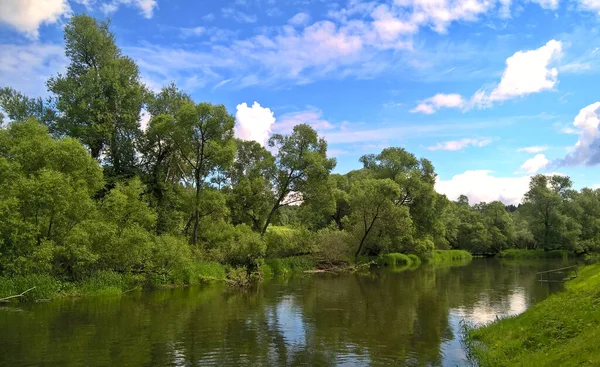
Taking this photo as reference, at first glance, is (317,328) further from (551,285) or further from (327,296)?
(551,285)

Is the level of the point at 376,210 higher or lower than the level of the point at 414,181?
lower

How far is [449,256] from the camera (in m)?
84.0

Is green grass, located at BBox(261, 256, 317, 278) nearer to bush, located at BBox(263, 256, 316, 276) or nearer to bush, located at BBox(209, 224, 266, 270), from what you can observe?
bush, located at BBox(263, 256, 316, 276)

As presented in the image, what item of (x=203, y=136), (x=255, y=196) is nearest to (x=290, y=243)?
(x=255, y=196)

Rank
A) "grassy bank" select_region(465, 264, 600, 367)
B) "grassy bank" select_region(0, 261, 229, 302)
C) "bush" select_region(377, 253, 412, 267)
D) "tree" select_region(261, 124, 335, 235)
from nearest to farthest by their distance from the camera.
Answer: "grassy bank" select_region(465, 264, 600, 367), "grassy bank" select_region(0, 261, 229, 302), "tree" select_region(261, 124, 335, 235), "bush" select_region(377, 253, 412, 267)

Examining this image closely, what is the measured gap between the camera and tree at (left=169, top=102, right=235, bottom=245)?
4281cm

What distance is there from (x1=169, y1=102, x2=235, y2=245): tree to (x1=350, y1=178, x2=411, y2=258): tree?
23289mm

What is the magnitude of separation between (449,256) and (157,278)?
64.7 m

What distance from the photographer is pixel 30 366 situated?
13.0 metres

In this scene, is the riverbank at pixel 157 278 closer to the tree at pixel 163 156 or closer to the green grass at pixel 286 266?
the green grass at pixel 286 266

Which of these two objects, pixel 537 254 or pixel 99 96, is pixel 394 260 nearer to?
pixel 537 254

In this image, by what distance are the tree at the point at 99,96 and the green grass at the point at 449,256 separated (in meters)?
54.6

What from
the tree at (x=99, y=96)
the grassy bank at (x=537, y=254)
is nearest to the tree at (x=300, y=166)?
the tree at (x=99, y=96)

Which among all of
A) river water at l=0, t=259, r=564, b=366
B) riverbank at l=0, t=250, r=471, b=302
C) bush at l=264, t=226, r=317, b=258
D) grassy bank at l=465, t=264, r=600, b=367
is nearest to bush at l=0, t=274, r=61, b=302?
riverbank at l=0, t=250, r=471, b=302
